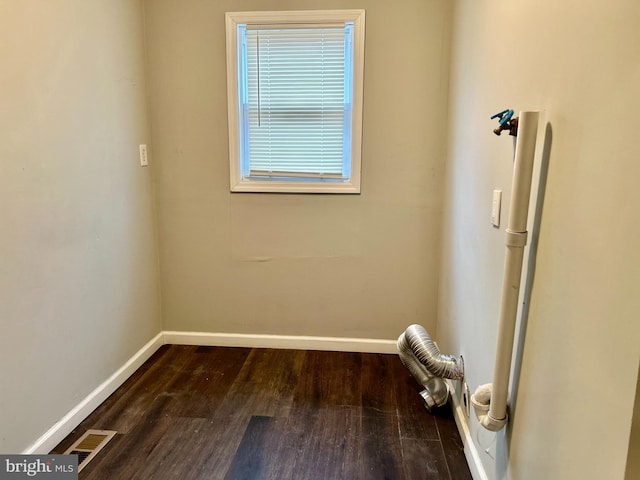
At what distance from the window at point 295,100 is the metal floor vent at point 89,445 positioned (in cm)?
154

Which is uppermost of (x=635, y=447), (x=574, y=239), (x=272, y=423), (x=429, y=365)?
(x=574, y=239)

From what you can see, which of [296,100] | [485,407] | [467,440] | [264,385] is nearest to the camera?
[485,407]

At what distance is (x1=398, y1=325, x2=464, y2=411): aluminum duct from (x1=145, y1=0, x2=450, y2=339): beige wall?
526mm

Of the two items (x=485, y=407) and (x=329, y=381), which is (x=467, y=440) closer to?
(x=485, y=407)

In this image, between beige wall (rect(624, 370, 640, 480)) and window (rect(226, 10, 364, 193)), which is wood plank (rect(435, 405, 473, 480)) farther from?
window (rect(226, 10, 364, 193))

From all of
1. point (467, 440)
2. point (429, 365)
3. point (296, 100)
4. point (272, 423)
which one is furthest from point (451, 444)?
point (296, 100)

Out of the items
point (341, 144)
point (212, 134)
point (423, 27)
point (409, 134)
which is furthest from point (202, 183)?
point (423, 27)

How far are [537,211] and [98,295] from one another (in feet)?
6.95

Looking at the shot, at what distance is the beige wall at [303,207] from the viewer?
265cm

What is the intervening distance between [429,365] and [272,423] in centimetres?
84

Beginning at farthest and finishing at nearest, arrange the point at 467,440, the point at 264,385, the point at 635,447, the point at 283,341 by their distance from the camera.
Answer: the point at 283,341
the point at 264,385
the point at 467,440
the point at 635,447

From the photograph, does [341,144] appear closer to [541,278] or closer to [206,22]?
[206,22]

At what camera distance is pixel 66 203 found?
2045mm

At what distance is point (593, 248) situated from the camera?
0.93 m
